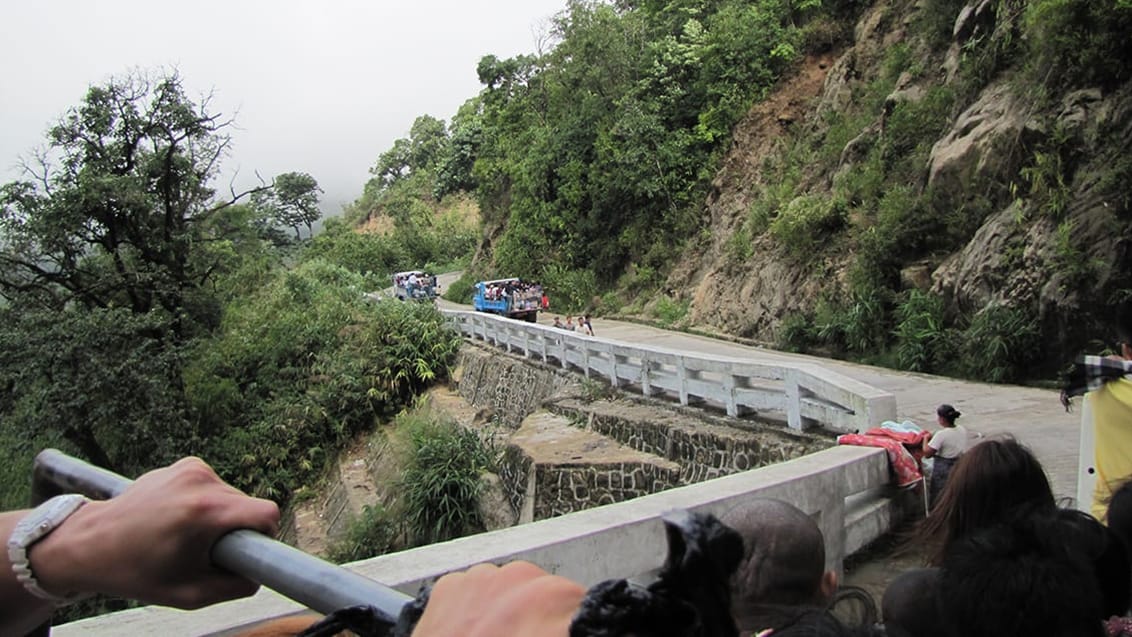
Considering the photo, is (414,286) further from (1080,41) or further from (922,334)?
(1080,41)

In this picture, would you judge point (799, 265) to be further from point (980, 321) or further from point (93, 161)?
point (93, 161)

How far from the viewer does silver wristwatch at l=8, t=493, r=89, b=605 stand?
0.95 m

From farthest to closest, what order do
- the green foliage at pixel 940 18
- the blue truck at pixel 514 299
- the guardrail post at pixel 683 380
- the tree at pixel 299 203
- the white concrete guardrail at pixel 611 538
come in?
the tree at pixel 299 203
the blue truck at pixel 514 299
the green foliage at pixel 940 18
the guardrail post at pixel 683 380
the white concrete guardrail at pixel 611 538

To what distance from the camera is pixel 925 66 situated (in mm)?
16391

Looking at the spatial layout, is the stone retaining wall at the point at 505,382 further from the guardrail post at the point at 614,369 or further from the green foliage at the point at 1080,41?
the green foliage at the point at 1080,41

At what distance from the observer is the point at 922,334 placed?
→ 12.1 m

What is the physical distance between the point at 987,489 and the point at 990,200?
39.4 feet

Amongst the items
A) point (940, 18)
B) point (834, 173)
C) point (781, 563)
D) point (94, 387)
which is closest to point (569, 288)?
point (834, 173)

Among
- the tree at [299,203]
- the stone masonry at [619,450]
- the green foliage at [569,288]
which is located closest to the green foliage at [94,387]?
the stone masonry at [619,450]

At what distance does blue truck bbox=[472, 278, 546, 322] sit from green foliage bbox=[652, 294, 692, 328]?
4.65m

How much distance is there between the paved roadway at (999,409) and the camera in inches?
256

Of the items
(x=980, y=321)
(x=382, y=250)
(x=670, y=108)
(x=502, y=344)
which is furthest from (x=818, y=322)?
(x=382, y=250)

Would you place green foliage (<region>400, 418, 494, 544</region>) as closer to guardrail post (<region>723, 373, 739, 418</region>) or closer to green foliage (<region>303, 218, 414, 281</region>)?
guardrail post (<region>723, 373, 739, 418</region>)

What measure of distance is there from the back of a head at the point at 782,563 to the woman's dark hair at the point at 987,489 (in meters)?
0.46
